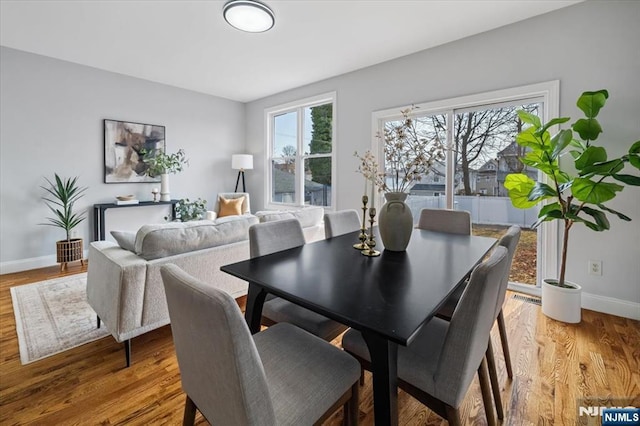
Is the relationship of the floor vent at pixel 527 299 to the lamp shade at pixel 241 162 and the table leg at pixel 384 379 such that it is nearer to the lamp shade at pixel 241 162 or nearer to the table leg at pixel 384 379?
the table leg at pixel 384 379

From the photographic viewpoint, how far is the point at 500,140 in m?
3.05

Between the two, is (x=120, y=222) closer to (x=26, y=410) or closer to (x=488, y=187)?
(x=26, y=410)

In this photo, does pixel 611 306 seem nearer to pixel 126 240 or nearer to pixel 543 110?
pixel 543 110

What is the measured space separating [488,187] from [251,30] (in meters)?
2.88

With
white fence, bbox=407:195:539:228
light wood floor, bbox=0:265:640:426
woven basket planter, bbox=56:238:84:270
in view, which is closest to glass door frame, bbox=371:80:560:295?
white fence, bbox=407:195:539:228

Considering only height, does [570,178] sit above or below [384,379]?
above

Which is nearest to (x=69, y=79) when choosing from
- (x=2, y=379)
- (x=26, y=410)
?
(x=2, y=379)

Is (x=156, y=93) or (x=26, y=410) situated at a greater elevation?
(x=156, y=93)

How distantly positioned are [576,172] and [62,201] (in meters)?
5.72

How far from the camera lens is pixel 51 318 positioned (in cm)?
242

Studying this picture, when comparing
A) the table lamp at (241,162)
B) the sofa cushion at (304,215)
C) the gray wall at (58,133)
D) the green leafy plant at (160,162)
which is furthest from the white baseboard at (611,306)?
the gray wall at (58,133)

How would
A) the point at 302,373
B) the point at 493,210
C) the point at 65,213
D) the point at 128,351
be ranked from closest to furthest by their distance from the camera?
the point at 302,373, the point at 128,351, the point at 493,210, the point at 65,213

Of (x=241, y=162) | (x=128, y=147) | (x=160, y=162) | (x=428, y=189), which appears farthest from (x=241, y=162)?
(x=428, y=189)

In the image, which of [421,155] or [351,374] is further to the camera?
[421,155]
